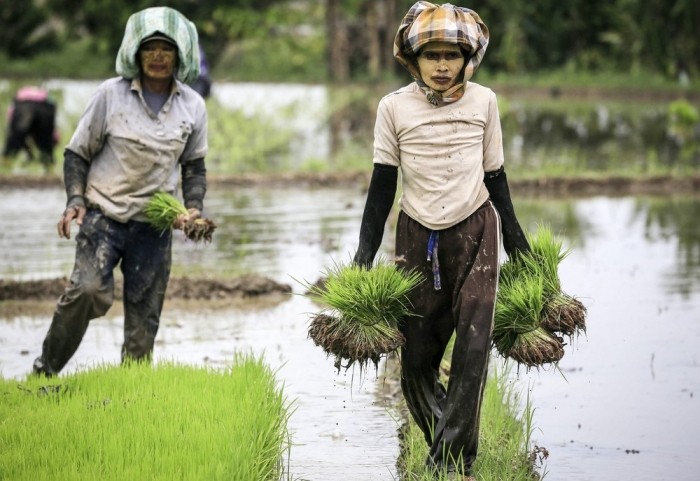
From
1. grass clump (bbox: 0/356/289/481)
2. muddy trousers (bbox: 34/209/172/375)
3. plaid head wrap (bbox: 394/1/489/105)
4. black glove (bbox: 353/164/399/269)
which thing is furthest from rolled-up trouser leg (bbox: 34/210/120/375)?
plaid head wrap (bbox: 394/1/489/105)

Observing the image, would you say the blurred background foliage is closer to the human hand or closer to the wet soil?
the wet soil

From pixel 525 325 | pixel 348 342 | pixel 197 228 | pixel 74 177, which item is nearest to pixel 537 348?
pixel 525 325

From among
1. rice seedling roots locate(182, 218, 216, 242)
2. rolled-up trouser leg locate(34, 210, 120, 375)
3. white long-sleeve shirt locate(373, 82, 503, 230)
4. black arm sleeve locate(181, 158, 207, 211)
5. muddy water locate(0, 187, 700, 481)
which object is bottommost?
muddy water locate(0, 187, 700, 481)

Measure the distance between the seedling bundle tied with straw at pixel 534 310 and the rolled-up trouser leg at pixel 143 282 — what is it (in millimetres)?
1879

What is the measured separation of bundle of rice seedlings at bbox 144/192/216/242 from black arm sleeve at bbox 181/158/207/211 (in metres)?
0.24

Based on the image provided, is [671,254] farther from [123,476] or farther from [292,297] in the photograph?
[123,476]

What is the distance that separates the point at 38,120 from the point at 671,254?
7910 mm

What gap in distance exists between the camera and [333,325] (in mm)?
5227

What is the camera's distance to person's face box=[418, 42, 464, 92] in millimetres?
5109

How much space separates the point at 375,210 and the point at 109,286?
164cm

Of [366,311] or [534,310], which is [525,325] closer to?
[534,310]

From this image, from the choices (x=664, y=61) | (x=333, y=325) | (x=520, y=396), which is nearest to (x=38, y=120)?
(x=520, y=396)

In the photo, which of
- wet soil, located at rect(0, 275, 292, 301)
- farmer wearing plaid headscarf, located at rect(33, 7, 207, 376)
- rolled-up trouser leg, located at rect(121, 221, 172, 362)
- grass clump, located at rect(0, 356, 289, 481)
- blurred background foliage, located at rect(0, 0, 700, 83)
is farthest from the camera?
blurred background foliage, located at rect(0, 0, 700, 83)

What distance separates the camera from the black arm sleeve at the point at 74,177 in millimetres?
6422
